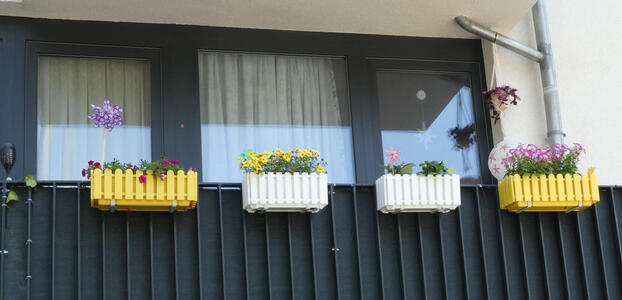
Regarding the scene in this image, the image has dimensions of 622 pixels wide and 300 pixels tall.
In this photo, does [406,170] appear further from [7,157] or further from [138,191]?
[7,157]

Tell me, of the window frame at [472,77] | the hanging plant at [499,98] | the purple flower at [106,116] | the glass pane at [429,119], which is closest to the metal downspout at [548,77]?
the hanging plant at [499,98]

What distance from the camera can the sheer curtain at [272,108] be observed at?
916cm

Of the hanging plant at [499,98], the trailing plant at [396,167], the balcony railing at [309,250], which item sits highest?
the hanging plant at [499,98]

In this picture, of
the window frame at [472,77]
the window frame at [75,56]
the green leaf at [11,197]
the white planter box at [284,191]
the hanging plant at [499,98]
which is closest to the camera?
the green leaf at [11,197]

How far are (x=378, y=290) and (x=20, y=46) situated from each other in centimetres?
393

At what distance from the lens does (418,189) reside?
8.21 meters

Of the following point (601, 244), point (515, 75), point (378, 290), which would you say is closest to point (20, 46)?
point (378, 290)

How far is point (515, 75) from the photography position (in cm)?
984

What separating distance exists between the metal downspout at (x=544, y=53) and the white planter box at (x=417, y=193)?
1.79m

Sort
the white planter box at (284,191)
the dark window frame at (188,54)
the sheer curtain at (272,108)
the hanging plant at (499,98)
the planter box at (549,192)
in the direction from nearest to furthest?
the white planter box at (284,191) < the planter box at (549,192) < the dark window frame at (188,54) < the sheer curtain at (272,108) < the hanging plant at (499,98)

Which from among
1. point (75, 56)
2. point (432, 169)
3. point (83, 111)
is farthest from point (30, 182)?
point (432, 169)

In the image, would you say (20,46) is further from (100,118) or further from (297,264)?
(297,264)

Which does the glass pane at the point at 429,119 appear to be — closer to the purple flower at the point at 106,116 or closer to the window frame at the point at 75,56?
the window frame at the point at 75,56

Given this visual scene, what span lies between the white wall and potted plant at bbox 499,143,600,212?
1.05 metres
